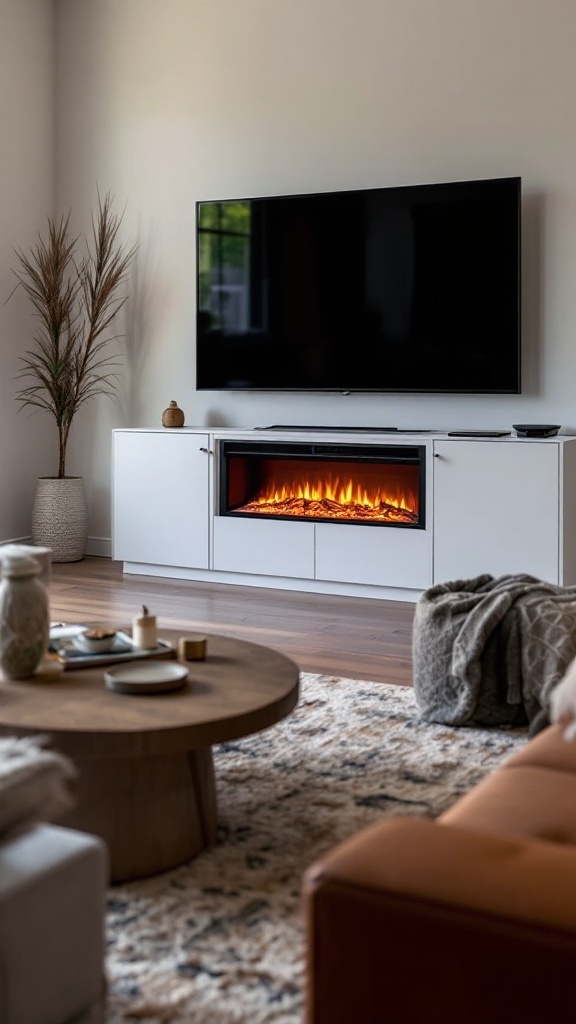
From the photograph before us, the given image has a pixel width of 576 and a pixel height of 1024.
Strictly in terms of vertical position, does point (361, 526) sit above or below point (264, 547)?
above

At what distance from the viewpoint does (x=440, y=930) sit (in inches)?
48.3

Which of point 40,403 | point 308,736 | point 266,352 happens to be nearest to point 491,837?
point 308,736

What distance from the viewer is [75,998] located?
1.55 m

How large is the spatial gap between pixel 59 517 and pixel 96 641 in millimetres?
3667

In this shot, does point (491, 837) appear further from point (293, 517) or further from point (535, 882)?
point (293, 517)

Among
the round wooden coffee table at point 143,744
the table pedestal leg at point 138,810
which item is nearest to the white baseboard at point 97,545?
the round wooden coffee table at point 143,744

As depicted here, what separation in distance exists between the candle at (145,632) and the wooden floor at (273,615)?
1.26 meters

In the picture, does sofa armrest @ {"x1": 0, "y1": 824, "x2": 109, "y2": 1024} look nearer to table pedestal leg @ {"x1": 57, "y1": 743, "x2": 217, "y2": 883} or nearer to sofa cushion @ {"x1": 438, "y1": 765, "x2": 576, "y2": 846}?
sofa cushion @ {"x1": 438, "y1": 765, "x2": 576, "y2": 846}

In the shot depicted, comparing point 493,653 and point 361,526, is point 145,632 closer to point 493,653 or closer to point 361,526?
point 493,653

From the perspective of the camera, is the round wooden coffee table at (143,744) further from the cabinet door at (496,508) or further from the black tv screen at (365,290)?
the black tv screen at (365,290)

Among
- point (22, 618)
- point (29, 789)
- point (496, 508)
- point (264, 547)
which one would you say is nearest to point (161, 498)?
point (264, 547)

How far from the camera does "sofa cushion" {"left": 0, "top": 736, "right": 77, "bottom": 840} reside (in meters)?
1.45

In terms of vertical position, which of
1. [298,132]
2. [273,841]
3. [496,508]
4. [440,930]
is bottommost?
[273,841]

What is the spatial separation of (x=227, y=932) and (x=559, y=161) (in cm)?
401
